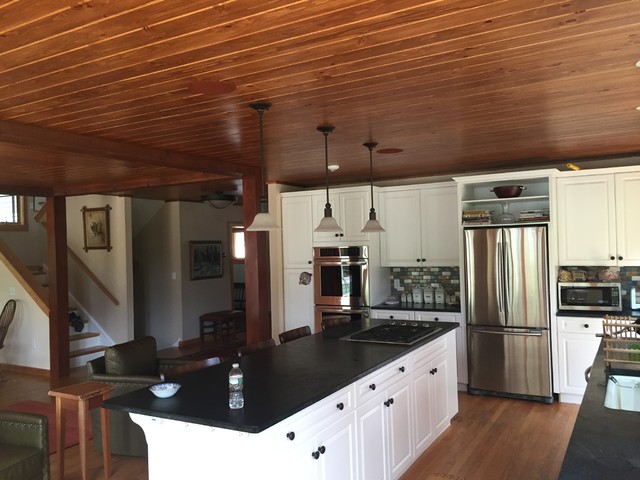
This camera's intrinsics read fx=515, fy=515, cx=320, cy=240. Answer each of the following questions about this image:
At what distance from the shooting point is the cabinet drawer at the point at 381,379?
2852 mm

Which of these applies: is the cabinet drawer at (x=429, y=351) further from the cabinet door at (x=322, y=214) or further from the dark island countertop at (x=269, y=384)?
the cabinet door at (x=322, y=214)

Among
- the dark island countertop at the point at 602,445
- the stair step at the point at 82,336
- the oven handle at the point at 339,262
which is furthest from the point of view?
the stair step at the point at 82,336

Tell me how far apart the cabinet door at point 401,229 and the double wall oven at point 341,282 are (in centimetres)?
34

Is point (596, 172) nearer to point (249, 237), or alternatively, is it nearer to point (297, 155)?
point (297, 155)

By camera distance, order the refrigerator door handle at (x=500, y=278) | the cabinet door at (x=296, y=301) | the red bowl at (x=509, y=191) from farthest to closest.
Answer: the cabinet door at (x=296, y=301) → the red bowl at (x=509, y=191) → the refrigerator door handle at (x=500, y=278)

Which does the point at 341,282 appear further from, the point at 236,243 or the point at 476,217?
the point at 236,243

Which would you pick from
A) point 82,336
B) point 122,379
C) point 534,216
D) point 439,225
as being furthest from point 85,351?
point 534,216

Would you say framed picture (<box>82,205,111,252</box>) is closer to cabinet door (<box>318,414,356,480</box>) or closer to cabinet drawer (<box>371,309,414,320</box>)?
cabinet drawer (<box>371,309,414,320</box>)

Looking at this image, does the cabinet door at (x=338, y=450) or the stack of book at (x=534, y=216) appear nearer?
the cabinet door at (x=338, y=450)

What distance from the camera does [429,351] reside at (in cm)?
382

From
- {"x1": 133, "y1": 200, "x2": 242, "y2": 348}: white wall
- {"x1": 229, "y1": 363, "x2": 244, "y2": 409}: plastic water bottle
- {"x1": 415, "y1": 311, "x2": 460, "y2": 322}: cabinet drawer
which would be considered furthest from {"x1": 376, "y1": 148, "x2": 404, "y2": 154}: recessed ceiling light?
{"x1": 133, "y1": 200, "x2": 242, "y2": 348}: white wall

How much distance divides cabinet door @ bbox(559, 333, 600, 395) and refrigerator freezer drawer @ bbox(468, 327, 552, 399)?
135mm

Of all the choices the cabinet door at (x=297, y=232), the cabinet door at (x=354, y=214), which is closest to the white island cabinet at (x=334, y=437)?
the cabinet door at (x=354, y=214)

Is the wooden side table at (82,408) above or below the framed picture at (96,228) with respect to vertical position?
below
